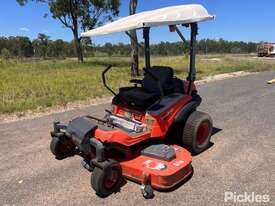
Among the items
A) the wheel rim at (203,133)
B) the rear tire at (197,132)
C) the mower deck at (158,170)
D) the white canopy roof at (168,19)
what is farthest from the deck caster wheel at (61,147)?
the wheel rim at (203,133)

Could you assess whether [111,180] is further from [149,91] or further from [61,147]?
[149,91]

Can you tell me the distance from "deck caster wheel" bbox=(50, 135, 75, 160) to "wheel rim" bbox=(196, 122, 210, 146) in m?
1.94

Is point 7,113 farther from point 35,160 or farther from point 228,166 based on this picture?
point 228,166

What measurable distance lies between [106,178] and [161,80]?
1.86 m

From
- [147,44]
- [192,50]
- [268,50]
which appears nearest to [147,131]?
[192,50]

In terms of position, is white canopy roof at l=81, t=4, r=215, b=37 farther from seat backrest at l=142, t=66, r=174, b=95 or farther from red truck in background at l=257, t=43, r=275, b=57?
red truck in background at l=257, t=43, r=275, b=57

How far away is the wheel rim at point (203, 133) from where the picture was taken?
5348mm

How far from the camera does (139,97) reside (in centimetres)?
498

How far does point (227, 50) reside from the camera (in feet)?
253

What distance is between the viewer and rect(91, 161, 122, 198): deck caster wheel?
391 centimetres

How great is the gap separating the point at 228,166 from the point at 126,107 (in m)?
1.73

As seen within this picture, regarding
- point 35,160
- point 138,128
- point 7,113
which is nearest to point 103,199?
point 138,128

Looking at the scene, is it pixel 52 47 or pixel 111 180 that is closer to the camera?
pixel 111 180

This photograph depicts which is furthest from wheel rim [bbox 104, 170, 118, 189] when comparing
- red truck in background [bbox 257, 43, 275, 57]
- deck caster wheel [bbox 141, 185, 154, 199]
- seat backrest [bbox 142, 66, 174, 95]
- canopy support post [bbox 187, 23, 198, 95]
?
red truck in background [bbox 257, 43, 275, 57]
